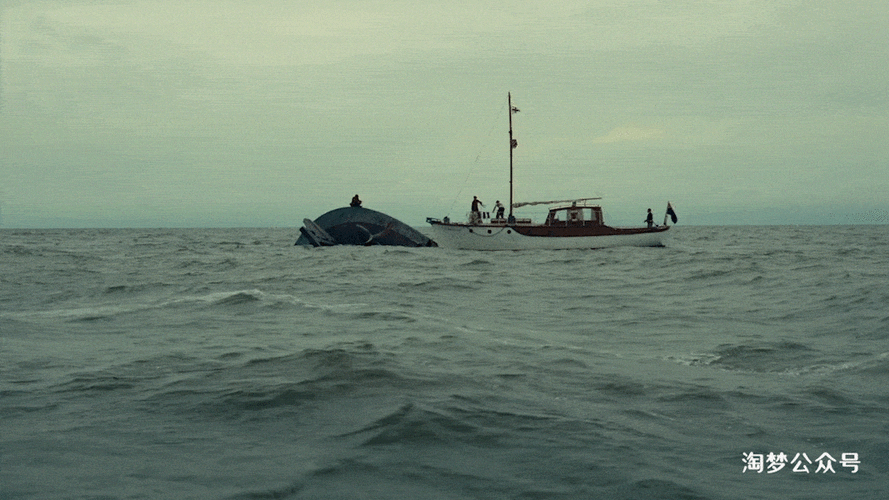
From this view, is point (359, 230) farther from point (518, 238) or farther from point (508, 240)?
point (518, 238)

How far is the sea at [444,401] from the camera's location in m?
5.02

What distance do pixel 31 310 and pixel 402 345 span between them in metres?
9.94

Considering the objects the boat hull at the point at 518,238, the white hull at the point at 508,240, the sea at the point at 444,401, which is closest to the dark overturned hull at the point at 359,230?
the boat hull at the point at 518,238

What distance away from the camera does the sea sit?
502 cm

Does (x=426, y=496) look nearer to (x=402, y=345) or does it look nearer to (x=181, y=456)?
(x=181, y=456)

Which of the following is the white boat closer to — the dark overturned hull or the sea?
the dark overturned hull

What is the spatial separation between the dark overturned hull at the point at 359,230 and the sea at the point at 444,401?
120 feet

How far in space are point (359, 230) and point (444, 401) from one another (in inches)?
1837

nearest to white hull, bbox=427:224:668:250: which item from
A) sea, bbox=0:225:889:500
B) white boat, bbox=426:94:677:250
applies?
white boat, bbox=426:94:677:250

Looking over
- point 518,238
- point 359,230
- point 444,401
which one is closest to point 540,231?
point 518,238

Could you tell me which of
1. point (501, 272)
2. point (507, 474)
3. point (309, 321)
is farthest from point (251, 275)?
point (507, 474)

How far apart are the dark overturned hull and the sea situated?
36.6m

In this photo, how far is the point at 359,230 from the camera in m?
53.3

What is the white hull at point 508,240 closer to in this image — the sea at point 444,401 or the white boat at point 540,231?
the white boat at point 540,231
